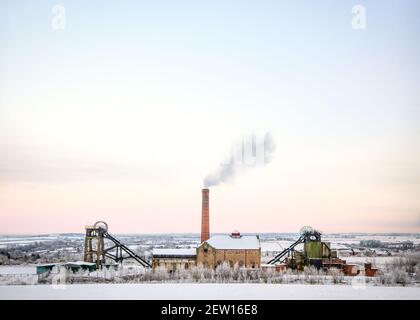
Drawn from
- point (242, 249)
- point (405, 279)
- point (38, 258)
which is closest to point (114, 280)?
point (242, 249)

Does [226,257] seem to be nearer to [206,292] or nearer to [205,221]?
[205,221]

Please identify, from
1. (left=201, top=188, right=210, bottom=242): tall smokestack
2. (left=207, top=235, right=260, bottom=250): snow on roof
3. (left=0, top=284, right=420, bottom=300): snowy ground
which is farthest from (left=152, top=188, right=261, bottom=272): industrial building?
(left=0, top=284, right=420, bottom=300): snowy ground

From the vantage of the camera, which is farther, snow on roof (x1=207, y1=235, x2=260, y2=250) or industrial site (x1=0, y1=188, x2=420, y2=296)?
snow on roof (x1=207, y1=235, x2=260, y2=250)

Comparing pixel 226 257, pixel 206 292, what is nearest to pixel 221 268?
pixel 226 257

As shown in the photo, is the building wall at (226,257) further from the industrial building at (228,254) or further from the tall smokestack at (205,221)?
the tall smokestack at (205,221)

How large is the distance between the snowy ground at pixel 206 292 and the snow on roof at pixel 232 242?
203 inches

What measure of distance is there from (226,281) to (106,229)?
28.6 ft

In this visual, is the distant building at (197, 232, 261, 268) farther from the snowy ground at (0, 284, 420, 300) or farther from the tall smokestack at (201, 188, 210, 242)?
the snowy ground at (0, 284, 420, 300)

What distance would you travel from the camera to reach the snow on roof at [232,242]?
28.2 m

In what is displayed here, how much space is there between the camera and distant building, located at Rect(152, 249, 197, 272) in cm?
2780

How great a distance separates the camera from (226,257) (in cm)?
2789

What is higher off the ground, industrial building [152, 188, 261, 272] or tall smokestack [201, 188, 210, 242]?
tall smokestack [201, 188, 210, 242]

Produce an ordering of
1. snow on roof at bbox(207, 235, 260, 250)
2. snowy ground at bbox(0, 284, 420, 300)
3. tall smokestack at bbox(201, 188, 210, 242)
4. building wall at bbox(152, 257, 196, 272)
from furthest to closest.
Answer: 1. tall smokestack at bbox(201, 188, 210, 242)
2. snow on roof at bbox(207, 235, 260, 250)
3. building wall at bbox(152, 257, 196, 272)
4. snowy ground at bbox(0, 284, 420, 300)
